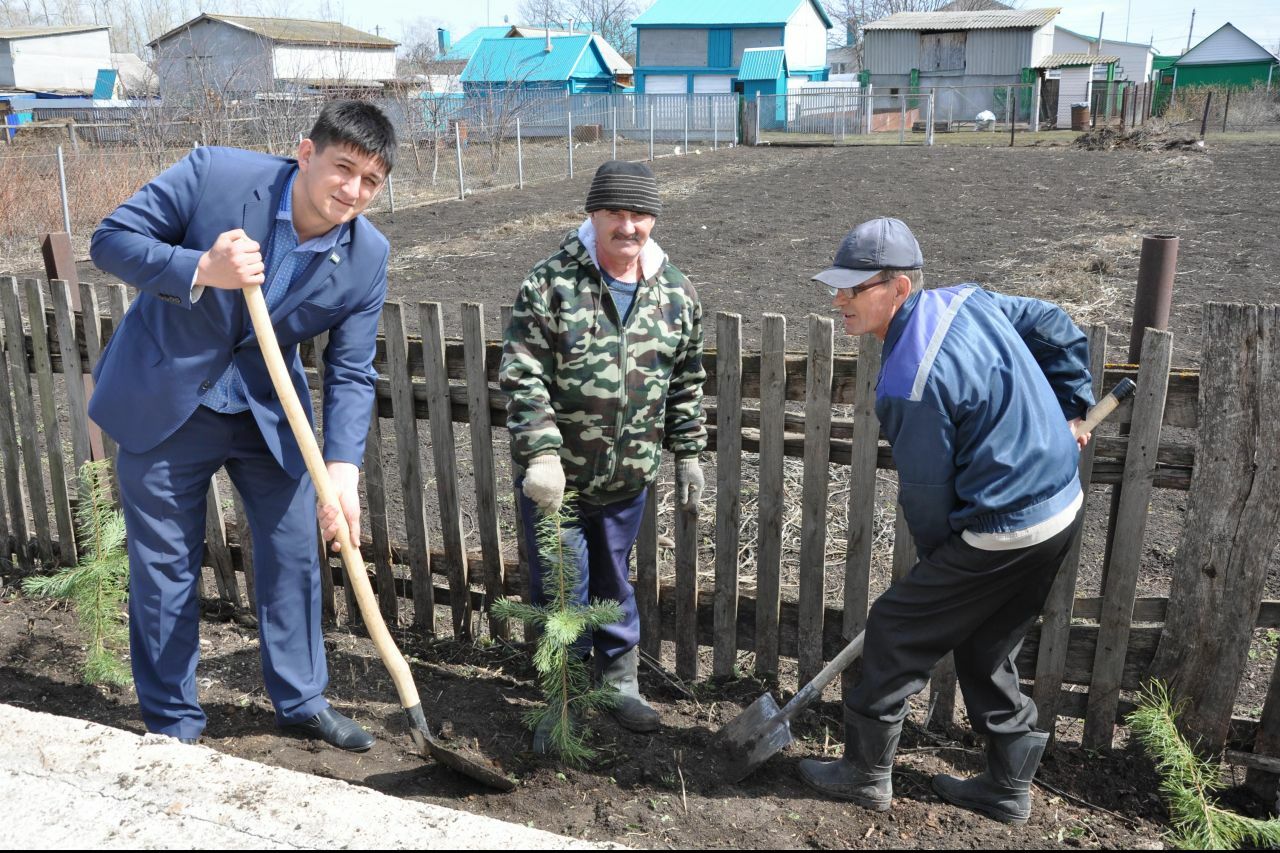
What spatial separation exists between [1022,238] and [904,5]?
210 feet

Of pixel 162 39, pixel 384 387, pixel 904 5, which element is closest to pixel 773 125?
pixel 162 39

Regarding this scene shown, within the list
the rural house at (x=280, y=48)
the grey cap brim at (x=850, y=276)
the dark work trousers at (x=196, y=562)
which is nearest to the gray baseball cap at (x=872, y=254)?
the grey cap brim at (x=850, y=276)

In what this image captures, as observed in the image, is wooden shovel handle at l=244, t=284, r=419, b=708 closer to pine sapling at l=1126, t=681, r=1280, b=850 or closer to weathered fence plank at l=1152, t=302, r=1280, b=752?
pine sapling at l=1126, t=681, r=1280, b=850

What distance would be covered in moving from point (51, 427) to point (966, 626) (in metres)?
3.54

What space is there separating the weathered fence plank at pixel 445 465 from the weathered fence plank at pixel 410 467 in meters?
0.08

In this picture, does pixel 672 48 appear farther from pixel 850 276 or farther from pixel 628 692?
pixel 850 276

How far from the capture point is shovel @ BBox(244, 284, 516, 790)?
2613mm

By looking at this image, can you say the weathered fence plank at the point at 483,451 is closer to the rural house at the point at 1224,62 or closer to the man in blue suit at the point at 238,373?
the man in blue suit at the point at 238,373

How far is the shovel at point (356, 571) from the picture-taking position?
2.61 meters

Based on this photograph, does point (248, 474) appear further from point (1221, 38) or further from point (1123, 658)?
point (1221, 38)

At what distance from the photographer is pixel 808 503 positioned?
3.25 metres

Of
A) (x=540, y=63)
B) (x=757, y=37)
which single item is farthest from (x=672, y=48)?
(x=540, y=63)

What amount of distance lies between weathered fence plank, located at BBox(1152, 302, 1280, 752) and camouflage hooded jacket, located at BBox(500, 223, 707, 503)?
1452mm

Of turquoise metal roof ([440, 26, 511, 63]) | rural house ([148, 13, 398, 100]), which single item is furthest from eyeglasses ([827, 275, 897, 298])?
turquoise metal roof ([440, 26, 511, 63])
